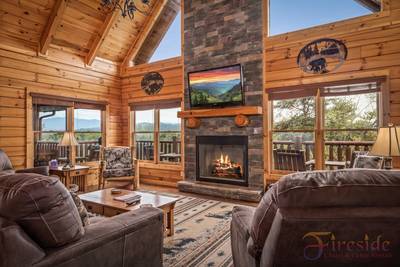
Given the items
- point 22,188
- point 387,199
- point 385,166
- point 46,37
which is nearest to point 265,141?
point 385,166

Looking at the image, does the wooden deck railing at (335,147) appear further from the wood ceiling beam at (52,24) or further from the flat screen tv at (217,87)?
the wood ceiling beam at (52,24)

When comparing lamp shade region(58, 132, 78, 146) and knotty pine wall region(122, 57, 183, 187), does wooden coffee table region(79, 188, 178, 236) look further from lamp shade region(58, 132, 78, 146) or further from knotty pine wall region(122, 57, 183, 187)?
knotty pine wall region(122, 57, 183, 187)

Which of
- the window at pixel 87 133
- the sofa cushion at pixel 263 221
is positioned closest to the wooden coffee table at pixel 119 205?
the sofa cushion at pixel 263 221

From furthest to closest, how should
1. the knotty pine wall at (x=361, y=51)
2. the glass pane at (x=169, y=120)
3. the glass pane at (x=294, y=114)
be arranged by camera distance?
the glass pane at (x=169, y=120), the glass pane at (x=294, y=114), the knotty pine wall at (x=361, y=51)

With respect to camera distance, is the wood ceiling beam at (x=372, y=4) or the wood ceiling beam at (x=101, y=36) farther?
the wood ceiling beam at (x=101, y=36)

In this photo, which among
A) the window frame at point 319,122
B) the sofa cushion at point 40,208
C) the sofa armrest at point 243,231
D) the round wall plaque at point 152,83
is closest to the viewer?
the sofa cushion at point 40,208

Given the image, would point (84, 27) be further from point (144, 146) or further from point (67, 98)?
point (144, 146)

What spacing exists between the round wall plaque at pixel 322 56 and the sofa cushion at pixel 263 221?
3.74 m

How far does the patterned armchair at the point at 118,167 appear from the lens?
494cm

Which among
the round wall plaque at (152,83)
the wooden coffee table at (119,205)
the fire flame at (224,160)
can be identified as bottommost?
the wooden coffee table at (119,205)

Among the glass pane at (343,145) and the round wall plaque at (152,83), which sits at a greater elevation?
the round wall plaque at (152,83)

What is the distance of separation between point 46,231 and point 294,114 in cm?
427

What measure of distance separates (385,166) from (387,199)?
8.65 ft

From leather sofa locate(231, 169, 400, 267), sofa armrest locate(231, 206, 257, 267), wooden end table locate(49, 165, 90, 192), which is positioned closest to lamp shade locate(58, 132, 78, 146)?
wooden end table locate(49, 165, 90, 192)
